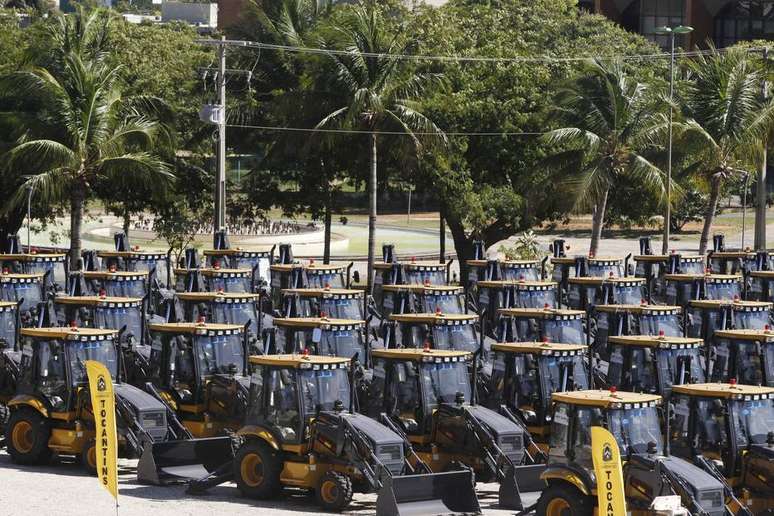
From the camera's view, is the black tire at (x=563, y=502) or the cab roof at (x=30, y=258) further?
the cab roof at (x=30, y=258)

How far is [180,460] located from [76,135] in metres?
19.8

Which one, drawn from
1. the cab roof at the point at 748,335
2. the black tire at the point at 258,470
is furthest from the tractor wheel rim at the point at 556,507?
the cab roof at the point at 748,335

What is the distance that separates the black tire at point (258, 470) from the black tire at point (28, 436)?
9.97 ft

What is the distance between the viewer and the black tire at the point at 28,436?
19906 millimetres

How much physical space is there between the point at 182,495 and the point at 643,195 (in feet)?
100

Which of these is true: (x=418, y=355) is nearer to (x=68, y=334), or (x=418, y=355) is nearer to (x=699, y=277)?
(x=68, y=334)

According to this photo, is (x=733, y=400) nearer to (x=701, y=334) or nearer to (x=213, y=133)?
(x=701, y=334)

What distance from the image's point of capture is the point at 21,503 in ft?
57.1

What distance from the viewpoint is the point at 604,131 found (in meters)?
39.7

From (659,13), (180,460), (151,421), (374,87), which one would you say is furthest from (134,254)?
(659,13)

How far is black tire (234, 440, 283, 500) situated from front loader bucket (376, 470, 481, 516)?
5.30ft

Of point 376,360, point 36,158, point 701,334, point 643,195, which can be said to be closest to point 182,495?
point 376,360

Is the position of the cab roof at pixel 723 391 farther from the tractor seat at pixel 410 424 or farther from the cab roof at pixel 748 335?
the cab roof at pixel 748 335

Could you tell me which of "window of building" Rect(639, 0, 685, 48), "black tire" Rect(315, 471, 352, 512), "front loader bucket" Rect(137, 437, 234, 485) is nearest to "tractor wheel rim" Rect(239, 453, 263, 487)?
"front loader bucket" Rect(137, 437, 234, 485)
